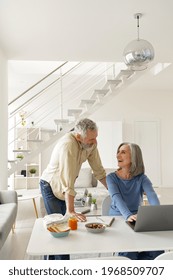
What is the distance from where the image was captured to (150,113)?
7.99 metres

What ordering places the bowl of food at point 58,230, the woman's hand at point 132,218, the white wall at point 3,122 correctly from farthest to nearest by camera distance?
the white wall at point 3,122
the woman's hand at point 132,218
the bowl of food at point 58,230

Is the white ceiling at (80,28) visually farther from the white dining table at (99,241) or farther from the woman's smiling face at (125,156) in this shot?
the white dining table at (99,241)

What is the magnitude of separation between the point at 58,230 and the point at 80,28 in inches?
112

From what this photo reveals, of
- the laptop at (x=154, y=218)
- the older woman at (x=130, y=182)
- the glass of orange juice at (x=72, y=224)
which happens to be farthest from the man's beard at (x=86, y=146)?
the laptop at (x=154, y=218)

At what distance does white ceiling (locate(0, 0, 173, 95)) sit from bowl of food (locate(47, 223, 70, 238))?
2.36 m

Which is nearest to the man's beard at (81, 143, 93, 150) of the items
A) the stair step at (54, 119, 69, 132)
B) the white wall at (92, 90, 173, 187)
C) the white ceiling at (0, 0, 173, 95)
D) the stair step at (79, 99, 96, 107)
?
the white ceiling at (0, 0, 173, 95)

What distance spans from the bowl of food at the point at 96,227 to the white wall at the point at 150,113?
6.35 meters

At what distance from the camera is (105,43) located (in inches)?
162

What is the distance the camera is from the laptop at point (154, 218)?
1.56 m

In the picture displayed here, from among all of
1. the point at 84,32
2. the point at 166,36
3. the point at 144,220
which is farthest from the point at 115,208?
the point at 166,36

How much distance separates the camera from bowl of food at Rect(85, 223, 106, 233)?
1.59 m

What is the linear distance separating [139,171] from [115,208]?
0.34m

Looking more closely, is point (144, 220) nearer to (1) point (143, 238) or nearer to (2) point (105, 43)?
(1) point (143, 238)

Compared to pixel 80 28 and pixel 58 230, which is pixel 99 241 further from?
pixel 80 28
